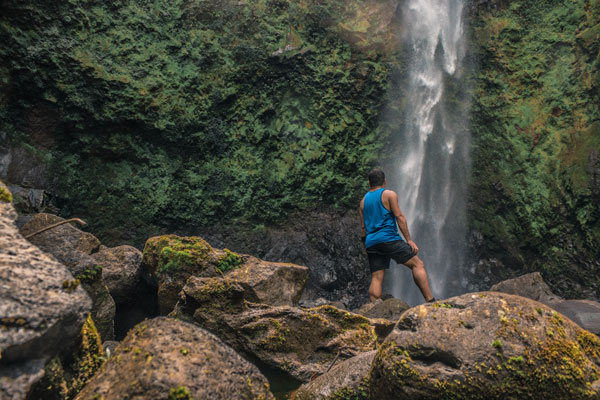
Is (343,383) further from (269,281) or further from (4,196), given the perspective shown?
(4,196)

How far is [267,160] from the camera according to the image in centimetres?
905

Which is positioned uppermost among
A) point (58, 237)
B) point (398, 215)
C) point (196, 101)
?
point (196, 101)

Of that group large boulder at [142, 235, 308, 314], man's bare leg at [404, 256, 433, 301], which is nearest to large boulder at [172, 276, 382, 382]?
large boulder at [142, 235, 308, 314]

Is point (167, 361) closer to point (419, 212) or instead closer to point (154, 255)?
point (154, 255)

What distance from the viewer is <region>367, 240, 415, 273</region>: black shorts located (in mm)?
6062

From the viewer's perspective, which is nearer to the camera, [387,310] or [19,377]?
→ [19,377]

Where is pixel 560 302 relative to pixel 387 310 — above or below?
above

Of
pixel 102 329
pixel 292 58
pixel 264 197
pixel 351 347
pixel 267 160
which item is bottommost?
pixel 102 329

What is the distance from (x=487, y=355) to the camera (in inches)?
97.0

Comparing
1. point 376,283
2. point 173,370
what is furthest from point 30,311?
point 376,283

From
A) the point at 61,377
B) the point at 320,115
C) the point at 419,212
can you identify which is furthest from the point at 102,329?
the point at 419,212

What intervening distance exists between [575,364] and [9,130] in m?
8.43

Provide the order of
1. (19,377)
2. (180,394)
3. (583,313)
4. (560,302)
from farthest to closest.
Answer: (560,302) → (583,313) → (180,394) → (19,377)

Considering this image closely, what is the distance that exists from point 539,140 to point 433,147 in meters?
2.17
